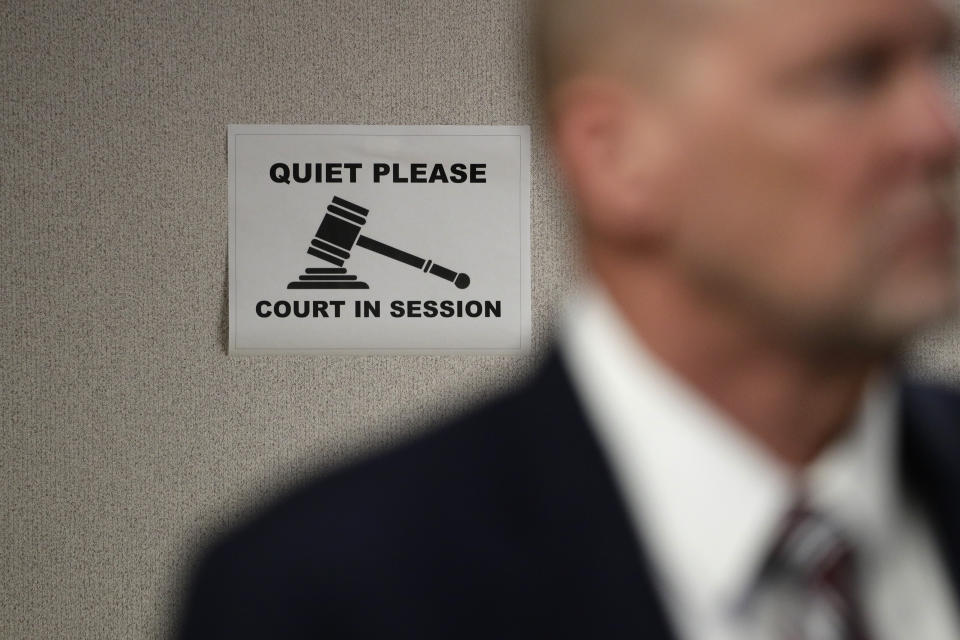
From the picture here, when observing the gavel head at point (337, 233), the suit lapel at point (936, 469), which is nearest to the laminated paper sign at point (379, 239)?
the gavel head at point (337, 233)

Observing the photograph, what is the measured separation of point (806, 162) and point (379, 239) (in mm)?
1569

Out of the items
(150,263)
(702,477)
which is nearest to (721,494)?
(702,477)

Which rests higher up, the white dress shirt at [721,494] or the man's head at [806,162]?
the man's head at [806,162]

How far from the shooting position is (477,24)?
1.97m

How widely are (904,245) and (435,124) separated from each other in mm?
1577

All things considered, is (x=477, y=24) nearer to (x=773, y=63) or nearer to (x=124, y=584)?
(x=124, y=584)

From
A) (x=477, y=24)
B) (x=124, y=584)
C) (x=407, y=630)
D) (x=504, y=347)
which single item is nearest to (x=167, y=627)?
(x=124, y=584)

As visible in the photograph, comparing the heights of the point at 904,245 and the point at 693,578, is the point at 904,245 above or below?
above

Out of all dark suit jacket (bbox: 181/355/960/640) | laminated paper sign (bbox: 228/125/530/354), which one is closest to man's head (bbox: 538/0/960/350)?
dark suit jacket (bbox: 181/355/960/640)

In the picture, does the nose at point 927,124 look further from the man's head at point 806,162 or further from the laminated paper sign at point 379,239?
the laminated paper sign at point 379,239

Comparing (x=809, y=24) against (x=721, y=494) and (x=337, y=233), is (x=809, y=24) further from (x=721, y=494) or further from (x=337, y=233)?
(x=337, y=233)

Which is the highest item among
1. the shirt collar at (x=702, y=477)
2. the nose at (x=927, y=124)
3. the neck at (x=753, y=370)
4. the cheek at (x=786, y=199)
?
the nose at (x=927, y=124)

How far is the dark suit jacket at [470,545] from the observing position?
461 mm

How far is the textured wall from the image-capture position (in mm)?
1952
